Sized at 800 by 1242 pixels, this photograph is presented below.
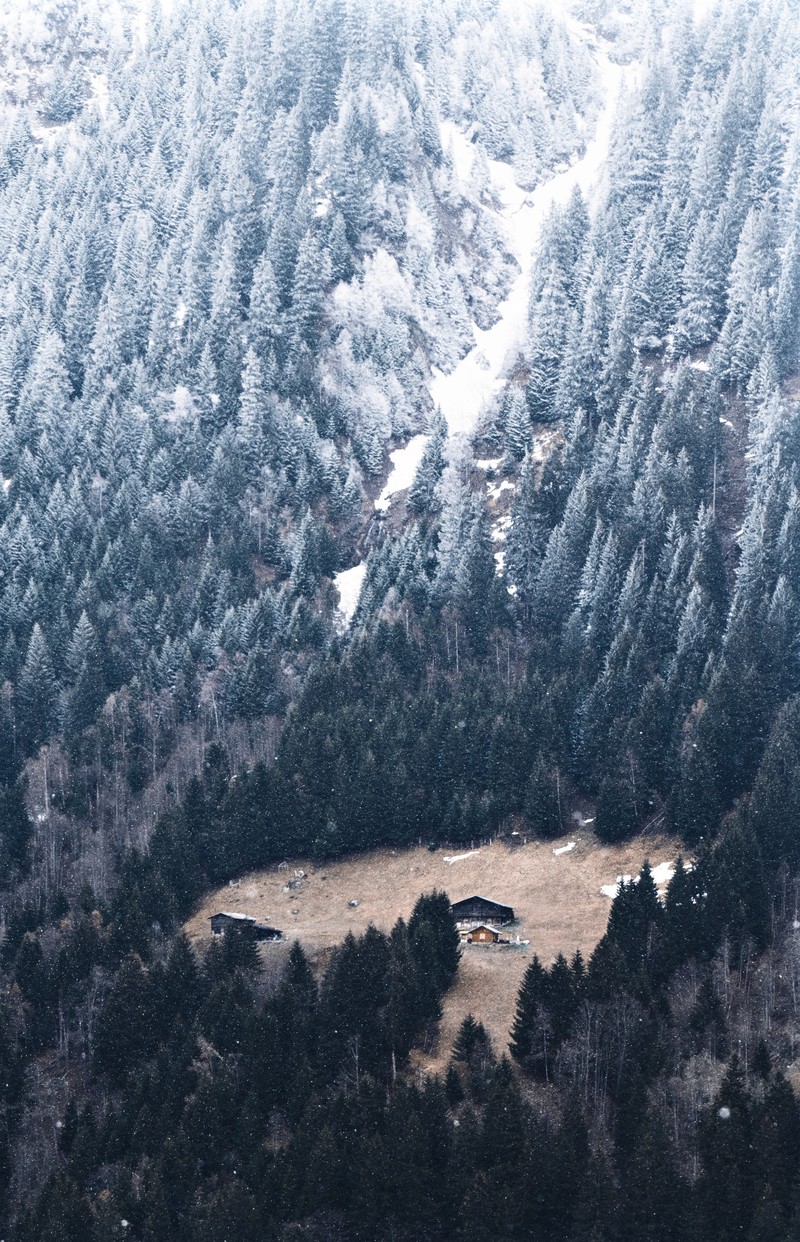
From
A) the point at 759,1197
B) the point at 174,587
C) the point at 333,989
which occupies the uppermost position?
the point at 174,587

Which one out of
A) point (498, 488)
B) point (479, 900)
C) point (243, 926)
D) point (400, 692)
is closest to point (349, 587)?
point (498, 488)

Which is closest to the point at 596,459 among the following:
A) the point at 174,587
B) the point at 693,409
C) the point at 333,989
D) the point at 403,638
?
the point at 693,409

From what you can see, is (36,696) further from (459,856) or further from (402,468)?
(402,468)

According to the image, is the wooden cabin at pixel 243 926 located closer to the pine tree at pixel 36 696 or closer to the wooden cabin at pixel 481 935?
the wooden cabin at pixel 481 935

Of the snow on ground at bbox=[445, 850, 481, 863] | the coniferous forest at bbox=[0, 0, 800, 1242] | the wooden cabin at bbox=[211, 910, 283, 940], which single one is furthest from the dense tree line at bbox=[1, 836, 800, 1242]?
the snow on ground at bbox=[445, 850, 481, 863]

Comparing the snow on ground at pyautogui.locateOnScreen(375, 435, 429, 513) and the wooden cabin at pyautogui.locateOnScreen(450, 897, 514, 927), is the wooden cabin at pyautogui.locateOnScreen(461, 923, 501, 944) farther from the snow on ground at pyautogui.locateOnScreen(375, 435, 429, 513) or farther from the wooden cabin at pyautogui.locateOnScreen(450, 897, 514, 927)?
the snow on ground at pyautogui.locateOnScreen(375, 435, 429, 513)

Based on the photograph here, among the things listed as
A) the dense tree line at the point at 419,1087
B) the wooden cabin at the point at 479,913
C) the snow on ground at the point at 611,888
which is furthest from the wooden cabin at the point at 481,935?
the snow on ground at the point at 611,888

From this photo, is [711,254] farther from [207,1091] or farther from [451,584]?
[207,1091]
